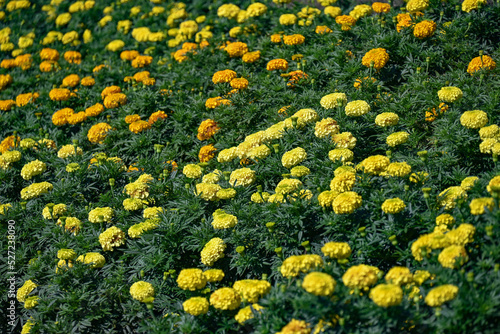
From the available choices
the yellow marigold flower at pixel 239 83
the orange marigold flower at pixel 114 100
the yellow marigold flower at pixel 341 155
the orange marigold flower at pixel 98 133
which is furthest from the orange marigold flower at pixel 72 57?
the yellow marigold flower at pixel 341 155

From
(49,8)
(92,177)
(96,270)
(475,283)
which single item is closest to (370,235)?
(475,283)

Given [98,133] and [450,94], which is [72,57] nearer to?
[98,133]

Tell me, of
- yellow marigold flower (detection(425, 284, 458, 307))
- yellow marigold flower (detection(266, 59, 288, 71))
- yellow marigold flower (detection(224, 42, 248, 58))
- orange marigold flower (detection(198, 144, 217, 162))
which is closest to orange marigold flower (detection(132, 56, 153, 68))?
yellow marigold flower (detection(224, 42, 248, 58))

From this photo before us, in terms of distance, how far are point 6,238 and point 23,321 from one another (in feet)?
2.83

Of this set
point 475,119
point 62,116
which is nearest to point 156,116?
point 62,116

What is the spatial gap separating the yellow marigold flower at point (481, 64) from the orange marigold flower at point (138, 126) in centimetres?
326

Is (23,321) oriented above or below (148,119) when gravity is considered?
below

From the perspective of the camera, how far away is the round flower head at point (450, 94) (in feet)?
14.5

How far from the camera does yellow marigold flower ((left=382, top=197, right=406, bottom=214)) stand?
3.46m

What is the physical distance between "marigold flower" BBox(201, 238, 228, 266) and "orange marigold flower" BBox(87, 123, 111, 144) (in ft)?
8.13

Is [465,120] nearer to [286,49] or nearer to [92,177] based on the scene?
[286,49]

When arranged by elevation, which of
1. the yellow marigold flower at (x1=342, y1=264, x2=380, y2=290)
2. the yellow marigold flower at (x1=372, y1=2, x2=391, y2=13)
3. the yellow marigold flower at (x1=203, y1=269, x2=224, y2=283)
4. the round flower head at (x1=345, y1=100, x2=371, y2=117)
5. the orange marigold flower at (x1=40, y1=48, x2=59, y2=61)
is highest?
the orange marigold flower at (x1=40, y1=48, x2=59, y2=61)

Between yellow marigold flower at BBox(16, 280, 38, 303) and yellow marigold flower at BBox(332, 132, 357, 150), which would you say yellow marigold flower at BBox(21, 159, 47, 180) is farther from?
yellow marigold flower at BBox(332, 132, 357, 150)

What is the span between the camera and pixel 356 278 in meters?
2.89
